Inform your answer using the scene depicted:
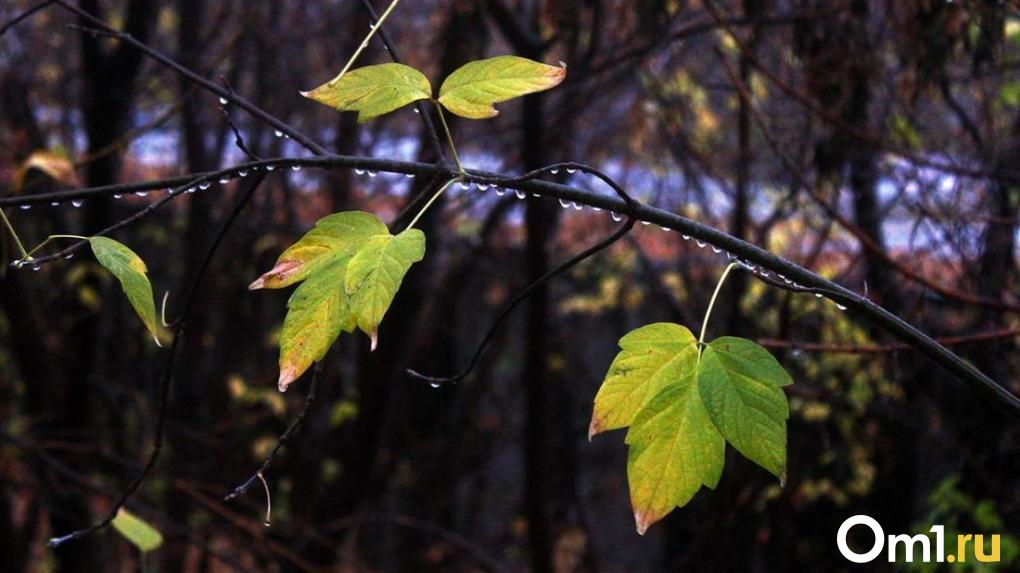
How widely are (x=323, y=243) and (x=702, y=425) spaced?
435mm

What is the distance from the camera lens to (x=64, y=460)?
14.3 feet

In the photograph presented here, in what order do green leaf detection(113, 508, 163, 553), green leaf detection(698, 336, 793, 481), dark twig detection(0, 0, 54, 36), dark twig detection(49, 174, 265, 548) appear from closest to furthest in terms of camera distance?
green leaf detection(698, 336, 793, 481), dark twig detection(49, 174, 265, 548), dark twig detection(0, 0, 54, 36), green leaf detection(113, 508, 163, 553)

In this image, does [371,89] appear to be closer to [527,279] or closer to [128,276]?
[128,276]

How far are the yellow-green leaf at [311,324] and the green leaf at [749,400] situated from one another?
37 centimetres

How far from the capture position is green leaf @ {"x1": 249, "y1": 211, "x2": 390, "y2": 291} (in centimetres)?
115

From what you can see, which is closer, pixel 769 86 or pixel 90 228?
pixel 90 228

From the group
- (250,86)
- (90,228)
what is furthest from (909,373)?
(250,86)

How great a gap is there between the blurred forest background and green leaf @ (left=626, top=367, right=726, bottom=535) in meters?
1.31

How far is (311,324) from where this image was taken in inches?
44.2

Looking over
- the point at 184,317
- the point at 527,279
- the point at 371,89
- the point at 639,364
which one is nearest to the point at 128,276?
the point at 184,317

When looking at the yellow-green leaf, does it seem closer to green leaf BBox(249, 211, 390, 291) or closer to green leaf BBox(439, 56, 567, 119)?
green leaf BBox(249, 211, 390, 291)

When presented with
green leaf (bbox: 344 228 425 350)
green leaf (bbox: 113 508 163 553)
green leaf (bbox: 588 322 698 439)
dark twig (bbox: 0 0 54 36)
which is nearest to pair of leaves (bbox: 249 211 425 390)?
green leaf (bbox: 344 228 425 350)

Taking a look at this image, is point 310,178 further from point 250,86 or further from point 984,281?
point 984,281

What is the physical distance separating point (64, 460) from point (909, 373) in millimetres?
3277
